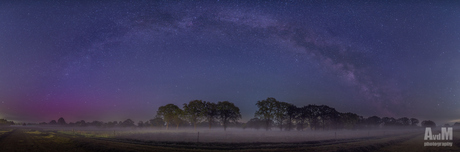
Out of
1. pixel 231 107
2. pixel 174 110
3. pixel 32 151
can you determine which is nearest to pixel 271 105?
pixel 231 107

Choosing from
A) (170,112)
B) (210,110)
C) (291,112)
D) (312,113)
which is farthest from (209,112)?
(312,113)

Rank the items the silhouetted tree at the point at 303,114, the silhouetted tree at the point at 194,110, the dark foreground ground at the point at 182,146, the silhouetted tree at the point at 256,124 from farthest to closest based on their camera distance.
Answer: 1. the silhouetted tree at the point at 256,124
2. the silhouetted tree at the point at 303,114
3. the silhouetted tree at the point at 194,110
4. the dark foreground ground at the point at 182,146

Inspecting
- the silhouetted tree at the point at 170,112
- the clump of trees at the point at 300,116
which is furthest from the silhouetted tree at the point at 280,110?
the silhouetted tree at the point at 170,112

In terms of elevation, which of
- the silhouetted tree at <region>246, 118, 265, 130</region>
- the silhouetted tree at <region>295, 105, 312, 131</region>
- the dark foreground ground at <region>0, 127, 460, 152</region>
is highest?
the dark foreground ground at <region>0, 127, 460, 152</region>

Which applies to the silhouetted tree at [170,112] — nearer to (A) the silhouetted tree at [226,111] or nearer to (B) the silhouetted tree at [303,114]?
(A) the silhouetted tree at [226,111]

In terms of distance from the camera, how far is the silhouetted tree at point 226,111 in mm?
75312

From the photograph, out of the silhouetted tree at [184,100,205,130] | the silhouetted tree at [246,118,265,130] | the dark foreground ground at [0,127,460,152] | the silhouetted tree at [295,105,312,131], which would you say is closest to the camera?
the dark foreground ground at [0,127,460,152]

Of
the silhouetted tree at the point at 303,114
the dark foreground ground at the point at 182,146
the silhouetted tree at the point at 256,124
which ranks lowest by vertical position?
the silhouetted tree at the point at 256,124

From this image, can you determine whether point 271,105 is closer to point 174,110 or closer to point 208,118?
point 208,118

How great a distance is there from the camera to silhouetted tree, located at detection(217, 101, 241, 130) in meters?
75.3

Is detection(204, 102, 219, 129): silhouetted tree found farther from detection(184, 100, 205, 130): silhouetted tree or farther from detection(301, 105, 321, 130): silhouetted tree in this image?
detection(301, 105, 321, 130): silhouetted tree

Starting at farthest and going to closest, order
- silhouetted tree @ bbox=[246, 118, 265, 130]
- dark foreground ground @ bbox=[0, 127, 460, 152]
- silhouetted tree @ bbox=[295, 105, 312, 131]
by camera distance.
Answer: silhouetted tree @ bbox=[246, 118, 265, 130]
silhouetted tree @ bbox=[295, 105, 312, 131]
dark foreground ground @ bbox=[0, 127, 460, 152]

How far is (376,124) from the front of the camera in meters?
179

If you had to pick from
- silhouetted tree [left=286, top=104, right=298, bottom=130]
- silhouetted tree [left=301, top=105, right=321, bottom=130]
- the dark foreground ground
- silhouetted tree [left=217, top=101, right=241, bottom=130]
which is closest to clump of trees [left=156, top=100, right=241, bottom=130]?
silhouetted tree [left=217, top=101, right=241, bottom=130]
